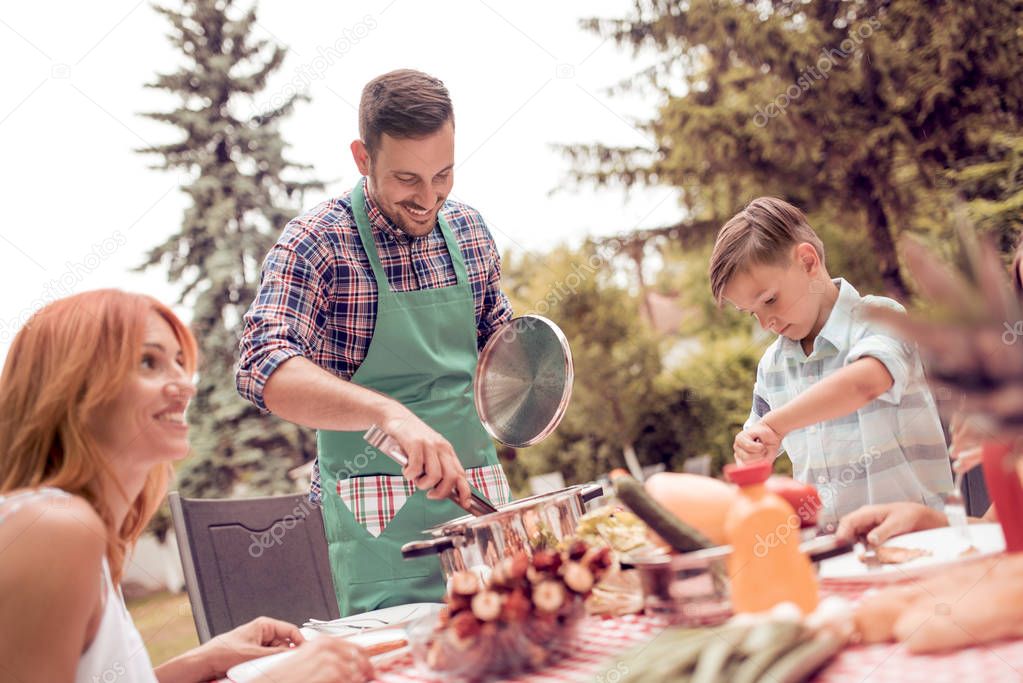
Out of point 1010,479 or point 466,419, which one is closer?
point 1010,479

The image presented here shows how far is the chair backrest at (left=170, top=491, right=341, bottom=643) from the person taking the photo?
2.34 m

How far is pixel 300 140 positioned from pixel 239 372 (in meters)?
8.89

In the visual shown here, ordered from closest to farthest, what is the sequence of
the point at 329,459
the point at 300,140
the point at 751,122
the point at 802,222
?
the point at 329,459 → the point at 802,222 → the point at 751,122 → the point at 300,140

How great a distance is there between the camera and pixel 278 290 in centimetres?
204

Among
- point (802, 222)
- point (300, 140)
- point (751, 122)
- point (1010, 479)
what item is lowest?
point (1010, 479)

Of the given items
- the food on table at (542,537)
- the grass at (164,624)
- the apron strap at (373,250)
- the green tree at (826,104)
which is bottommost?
the grass at (164,624)

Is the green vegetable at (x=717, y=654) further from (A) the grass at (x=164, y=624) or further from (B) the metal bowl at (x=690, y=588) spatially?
(A) the grass at (x=164, y=624)

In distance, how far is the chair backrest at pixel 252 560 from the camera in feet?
7.67

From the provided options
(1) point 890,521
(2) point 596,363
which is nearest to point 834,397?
(1) point 890,521

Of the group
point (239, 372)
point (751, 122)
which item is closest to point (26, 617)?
point (239, 372)

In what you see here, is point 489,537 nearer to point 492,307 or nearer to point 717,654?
point 717,654

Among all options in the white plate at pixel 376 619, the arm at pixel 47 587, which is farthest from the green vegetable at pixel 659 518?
the arm at pixel 47 587

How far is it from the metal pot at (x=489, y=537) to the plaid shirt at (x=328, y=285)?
2.30 feet

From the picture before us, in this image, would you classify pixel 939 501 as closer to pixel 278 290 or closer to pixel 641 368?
pixel 278 290
